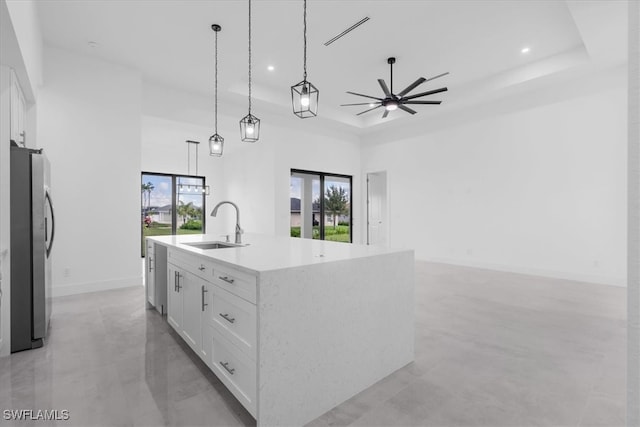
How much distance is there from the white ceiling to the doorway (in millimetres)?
3155

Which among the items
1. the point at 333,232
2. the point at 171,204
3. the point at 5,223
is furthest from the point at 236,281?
the point at 171,204

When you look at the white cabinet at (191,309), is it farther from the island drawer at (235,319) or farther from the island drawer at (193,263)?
the island drawer at (235,319)

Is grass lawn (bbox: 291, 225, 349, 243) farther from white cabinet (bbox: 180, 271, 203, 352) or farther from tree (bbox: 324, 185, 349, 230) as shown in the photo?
white cabinet (bbox: 180, 271, 203, 352)

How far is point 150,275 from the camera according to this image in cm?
349

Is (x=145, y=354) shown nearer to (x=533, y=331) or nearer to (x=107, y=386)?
(x=107, y=386)

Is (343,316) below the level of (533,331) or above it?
above

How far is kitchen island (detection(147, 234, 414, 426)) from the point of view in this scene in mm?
1549

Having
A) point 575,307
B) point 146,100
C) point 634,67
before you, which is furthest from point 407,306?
point 146,100

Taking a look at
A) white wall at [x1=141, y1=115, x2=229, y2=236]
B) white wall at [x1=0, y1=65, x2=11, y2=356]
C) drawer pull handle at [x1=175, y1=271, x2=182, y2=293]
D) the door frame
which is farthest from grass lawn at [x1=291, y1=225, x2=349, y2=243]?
white wall at [x1=0, y1=65, x2=11, y2=356]

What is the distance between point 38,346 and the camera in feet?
8.38

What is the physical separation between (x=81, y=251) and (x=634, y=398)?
5.33 m

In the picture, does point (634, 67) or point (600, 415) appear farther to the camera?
point (600, 415)

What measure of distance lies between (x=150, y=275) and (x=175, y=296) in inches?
41.4

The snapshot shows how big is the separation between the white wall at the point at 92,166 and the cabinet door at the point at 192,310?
8.93 ft
